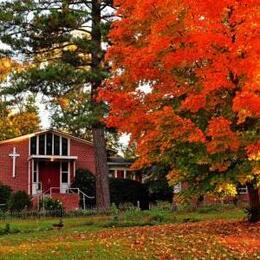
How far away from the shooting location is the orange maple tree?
15766mm

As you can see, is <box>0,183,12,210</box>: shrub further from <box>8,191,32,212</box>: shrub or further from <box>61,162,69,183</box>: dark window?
<box>8,191,32,212</box>: shrub

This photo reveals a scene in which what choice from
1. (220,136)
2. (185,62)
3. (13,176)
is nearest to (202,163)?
(220,136)

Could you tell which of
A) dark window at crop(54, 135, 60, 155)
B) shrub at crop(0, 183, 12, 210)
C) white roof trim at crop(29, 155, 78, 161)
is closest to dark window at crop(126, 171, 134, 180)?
white roof trim at crop(29, 155, 78, 161)

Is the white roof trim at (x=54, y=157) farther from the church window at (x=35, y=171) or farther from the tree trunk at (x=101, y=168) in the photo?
the tree trunk at (x=101, y=168)

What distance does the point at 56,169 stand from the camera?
46625mm

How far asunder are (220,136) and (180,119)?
115 cm

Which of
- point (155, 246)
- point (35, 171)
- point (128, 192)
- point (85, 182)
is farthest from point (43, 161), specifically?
point (155, 246)

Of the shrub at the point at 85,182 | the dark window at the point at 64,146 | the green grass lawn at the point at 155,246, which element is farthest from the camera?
the dark window at the point at 64,146

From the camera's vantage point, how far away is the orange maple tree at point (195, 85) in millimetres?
15766

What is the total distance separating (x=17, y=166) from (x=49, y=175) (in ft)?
8.80

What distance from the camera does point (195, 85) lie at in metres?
16.6

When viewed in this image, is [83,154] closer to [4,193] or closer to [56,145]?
[56,145]

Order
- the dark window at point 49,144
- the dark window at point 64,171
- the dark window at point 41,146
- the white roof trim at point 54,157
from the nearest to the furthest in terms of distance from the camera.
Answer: the white roof trim at point 54,157 → the dark window at point 41,146 → the dark window at point 49,144 → the dark window at point 64,171

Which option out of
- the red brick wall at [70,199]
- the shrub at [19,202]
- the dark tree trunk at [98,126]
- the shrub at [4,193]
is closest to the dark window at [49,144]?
the shrub at [4,193]
